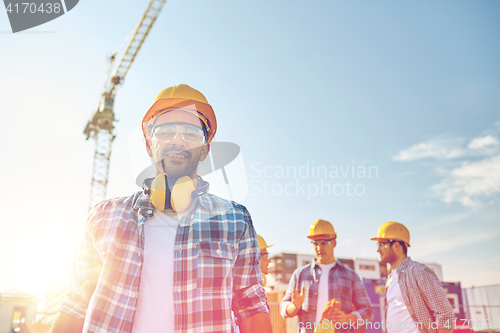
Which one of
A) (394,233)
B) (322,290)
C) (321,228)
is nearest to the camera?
(322,290)

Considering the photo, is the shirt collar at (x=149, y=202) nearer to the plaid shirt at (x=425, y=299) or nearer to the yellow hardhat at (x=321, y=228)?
the plaid shirt at (x=425, y=299)

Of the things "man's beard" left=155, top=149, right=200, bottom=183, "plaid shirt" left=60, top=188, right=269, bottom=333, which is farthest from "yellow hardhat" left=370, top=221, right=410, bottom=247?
"man's beard" left=155, top=149, right=200, bottom=183

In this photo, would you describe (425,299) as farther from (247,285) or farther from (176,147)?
(176,147)

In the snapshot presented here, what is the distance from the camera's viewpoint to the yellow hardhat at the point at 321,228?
6.81 m

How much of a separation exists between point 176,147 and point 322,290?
469 centimetres

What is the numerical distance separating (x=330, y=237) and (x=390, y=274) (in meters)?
1.29

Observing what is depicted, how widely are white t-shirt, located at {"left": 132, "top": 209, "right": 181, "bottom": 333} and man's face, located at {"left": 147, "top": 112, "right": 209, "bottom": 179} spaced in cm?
33

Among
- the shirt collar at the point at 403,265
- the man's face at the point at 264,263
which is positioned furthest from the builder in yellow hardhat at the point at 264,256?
the shirt collar at the point at 403,265

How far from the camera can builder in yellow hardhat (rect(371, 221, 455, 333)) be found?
4.66 metres

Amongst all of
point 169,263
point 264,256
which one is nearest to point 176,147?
point 169,263

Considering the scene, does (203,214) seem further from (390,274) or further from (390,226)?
(390,226)

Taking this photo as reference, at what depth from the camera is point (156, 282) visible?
1793mm

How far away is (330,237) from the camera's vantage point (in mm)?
6773

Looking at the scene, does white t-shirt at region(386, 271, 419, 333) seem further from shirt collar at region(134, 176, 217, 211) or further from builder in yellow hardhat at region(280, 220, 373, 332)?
shirt collar at region(134, 176, 217, 211)
